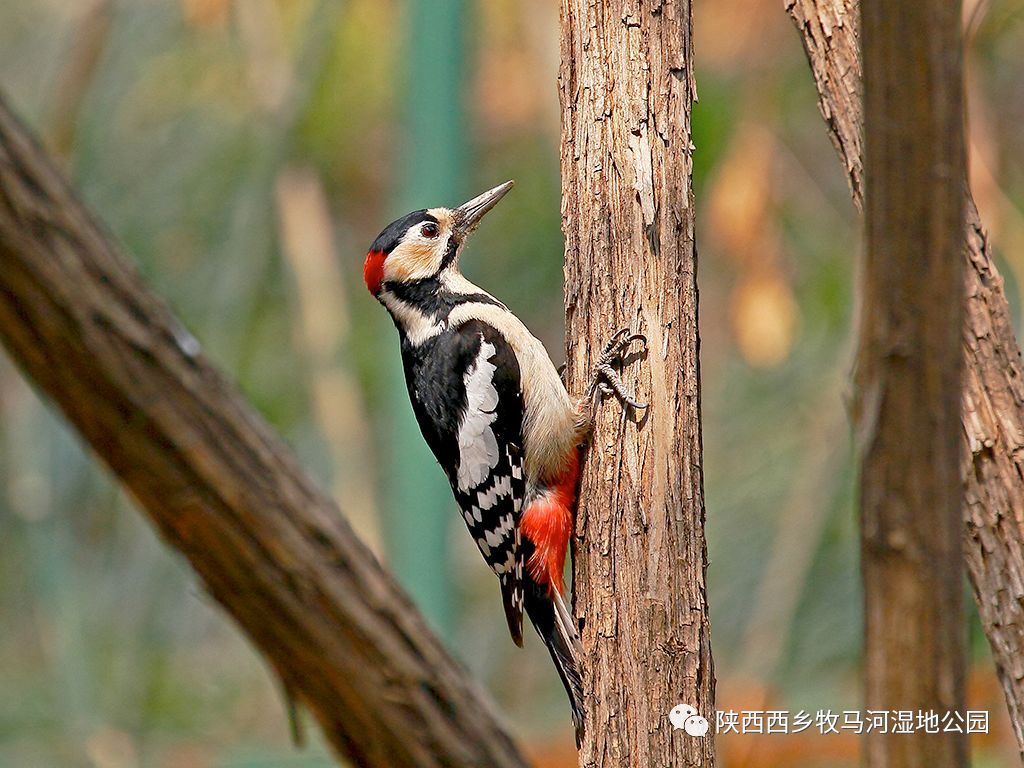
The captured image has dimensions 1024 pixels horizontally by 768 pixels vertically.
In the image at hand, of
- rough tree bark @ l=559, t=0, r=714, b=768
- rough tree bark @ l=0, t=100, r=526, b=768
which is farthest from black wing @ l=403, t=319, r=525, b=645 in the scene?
rough tree bark @ l=0, t=100, r=526, b=768

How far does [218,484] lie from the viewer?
1520 mm

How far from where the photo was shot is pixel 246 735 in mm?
5598

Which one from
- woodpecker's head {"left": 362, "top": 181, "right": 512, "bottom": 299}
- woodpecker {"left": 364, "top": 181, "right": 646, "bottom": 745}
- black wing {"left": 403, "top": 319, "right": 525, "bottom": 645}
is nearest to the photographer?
woodpecker {"left": 364, "top": 181, "right": 646, "bottom": 745}

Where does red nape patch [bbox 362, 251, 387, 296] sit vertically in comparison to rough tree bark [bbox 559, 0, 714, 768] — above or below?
above

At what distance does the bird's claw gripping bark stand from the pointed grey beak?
0.89 m

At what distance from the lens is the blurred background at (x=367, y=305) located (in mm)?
4246

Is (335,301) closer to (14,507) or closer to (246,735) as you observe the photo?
(14,507)

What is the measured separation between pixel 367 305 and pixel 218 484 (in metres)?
4.62

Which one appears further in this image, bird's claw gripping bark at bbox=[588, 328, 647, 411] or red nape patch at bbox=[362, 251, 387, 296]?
red nape patch at bbox=[362, 251, 387, 296]

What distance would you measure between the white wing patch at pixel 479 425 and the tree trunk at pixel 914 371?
1682 mm

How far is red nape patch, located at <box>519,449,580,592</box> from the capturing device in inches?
94.7

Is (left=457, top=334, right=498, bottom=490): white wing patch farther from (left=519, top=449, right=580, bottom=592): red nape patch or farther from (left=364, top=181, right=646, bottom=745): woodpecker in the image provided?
(left=519, top=449, right=580, bottom=592): red nape patch

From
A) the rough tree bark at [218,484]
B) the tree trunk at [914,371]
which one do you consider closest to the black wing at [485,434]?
the rough tree bark at [218,484]

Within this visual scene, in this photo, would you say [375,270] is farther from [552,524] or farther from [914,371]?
[914,371]
